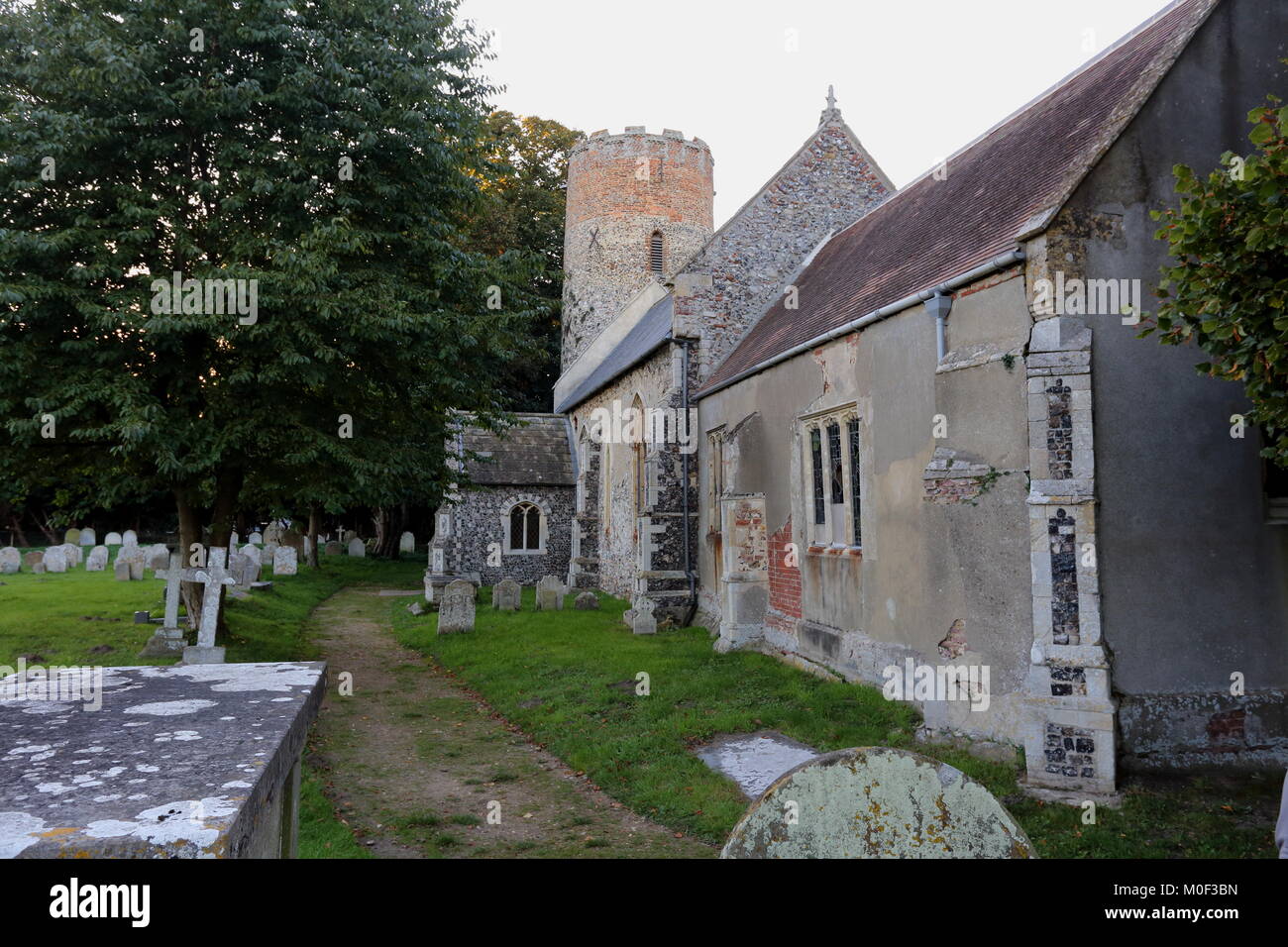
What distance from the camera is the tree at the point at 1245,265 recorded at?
5066 mm

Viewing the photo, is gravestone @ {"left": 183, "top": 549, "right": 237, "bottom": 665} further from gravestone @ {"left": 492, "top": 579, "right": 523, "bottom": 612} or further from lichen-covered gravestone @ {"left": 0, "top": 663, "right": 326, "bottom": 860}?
gravestone @ {"left": 492, "top": 579, "right": 523, "bottom": 612}

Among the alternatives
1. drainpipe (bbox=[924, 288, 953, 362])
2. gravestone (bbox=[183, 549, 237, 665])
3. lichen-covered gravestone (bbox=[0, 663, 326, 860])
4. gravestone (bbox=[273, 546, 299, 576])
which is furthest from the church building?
gravestone (bbox=[273, 546, 299, 576])

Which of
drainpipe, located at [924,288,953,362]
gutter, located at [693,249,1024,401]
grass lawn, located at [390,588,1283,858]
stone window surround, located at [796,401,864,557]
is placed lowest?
grass lawn, located at [390,588,1283,858]

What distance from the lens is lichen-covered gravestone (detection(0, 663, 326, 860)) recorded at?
1789 mm

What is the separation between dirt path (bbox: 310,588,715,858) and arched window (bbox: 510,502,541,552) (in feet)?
45.7

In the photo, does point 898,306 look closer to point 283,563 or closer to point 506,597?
point 506,597

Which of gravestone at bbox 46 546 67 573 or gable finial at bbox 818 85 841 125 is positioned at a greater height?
gable finial at bbox 818 85 841 125

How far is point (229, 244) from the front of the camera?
10.4 metres

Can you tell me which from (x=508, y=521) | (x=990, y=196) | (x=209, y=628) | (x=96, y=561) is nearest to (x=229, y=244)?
(x=209, y=628)

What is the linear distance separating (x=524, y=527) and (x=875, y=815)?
957 inches

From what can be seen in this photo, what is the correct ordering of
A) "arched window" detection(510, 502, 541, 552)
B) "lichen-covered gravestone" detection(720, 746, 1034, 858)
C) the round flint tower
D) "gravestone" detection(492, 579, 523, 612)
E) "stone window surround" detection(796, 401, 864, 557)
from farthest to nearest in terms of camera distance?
the round flint tower, "arched window" detection(510, 502, 541, 552), "gravestone" detection(492, 579, 523, 612), "stone window surround" detection(796, 401, 864, 557), "lichen-covered gravestone" detection(720, 746, 1034, 858)

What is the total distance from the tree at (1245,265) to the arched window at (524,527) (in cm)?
2221

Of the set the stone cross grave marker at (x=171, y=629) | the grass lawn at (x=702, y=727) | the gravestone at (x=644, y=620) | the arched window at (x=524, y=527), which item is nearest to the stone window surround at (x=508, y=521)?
the arched window at (x=524, y=527)

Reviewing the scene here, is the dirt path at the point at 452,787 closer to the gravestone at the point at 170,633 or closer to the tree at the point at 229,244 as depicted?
the gravestone at the point at 170,633
